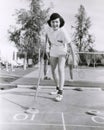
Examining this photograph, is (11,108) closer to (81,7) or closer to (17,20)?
(17,20)

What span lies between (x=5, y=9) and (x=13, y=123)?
0.34m

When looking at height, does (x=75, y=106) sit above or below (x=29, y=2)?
below

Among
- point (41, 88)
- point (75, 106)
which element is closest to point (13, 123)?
point (75, 106)

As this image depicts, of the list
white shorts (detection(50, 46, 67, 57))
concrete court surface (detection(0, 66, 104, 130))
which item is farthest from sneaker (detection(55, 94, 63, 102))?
white shorts (detection(50, 46, 67, 57))

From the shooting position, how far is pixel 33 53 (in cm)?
135

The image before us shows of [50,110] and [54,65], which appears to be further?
[54,65]

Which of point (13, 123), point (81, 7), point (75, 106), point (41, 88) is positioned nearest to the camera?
point (13, 123)

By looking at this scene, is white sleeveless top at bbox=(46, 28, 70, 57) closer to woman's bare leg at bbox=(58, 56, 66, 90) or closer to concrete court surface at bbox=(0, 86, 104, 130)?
woman's bare leg at bbox=(58, 56, 66, 90)

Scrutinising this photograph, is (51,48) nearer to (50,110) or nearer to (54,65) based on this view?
(54,65)

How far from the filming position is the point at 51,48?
139 cm

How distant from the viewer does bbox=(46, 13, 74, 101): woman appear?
1.32m

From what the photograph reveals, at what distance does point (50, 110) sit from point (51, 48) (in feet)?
0.65

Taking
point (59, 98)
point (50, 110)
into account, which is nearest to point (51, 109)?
point (50, 110)

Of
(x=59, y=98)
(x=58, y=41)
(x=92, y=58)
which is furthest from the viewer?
(x=59, y=98)
